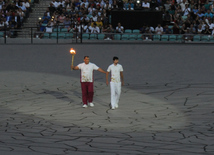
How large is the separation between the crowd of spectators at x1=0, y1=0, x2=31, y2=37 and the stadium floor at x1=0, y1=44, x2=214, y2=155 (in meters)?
1.97

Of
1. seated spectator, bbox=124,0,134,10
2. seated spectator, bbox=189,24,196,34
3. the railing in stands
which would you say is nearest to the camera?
the railing in stands

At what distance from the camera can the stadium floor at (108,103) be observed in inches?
574

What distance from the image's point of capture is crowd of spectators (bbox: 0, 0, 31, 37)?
3550cm

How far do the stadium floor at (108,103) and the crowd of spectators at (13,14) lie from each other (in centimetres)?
197

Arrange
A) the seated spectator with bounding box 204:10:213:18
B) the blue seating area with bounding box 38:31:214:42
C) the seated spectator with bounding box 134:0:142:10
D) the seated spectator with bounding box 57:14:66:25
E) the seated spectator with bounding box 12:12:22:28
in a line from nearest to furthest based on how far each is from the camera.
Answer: the blue seating area with bounding box 38:31:214:42 < the seated spectator with bounding box 204:10:213:18 < the seated spectator with bounding box 57:14:66:25 < the seated spectator with bounding box 12:12:22:28 < the seated spectator with bounding box 134:0:142:10

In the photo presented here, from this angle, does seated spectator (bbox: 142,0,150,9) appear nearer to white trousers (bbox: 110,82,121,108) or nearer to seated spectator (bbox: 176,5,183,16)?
seated spectator (bbox: 176,5,183,16)

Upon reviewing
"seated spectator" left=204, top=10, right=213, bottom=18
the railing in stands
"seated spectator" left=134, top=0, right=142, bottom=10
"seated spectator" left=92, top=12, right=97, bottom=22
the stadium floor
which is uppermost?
"seated spectator" left=134, top=0, right=142, bottom=10

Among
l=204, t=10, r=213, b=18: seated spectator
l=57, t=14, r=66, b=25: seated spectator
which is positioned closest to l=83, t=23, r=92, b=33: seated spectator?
l=57, t=14, r=66, b=25: seated spectator

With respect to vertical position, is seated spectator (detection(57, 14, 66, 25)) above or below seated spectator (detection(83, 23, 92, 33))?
above

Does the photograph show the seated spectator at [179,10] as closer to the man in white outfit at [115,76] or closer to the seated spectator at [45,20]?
the seated spectator at [45,20]

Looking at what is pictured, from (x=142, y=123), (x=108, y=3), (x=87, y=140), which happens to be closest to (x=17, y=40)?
(x=108, y=3)

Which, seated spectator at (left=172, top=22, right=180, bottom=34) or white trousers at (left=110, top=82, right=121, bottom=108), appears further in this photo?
seated spectator at (left=172, top=22, right=180, bottom=34)

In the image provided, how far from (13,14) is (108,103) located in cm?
1773

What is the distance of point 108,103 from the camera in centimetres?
2158
